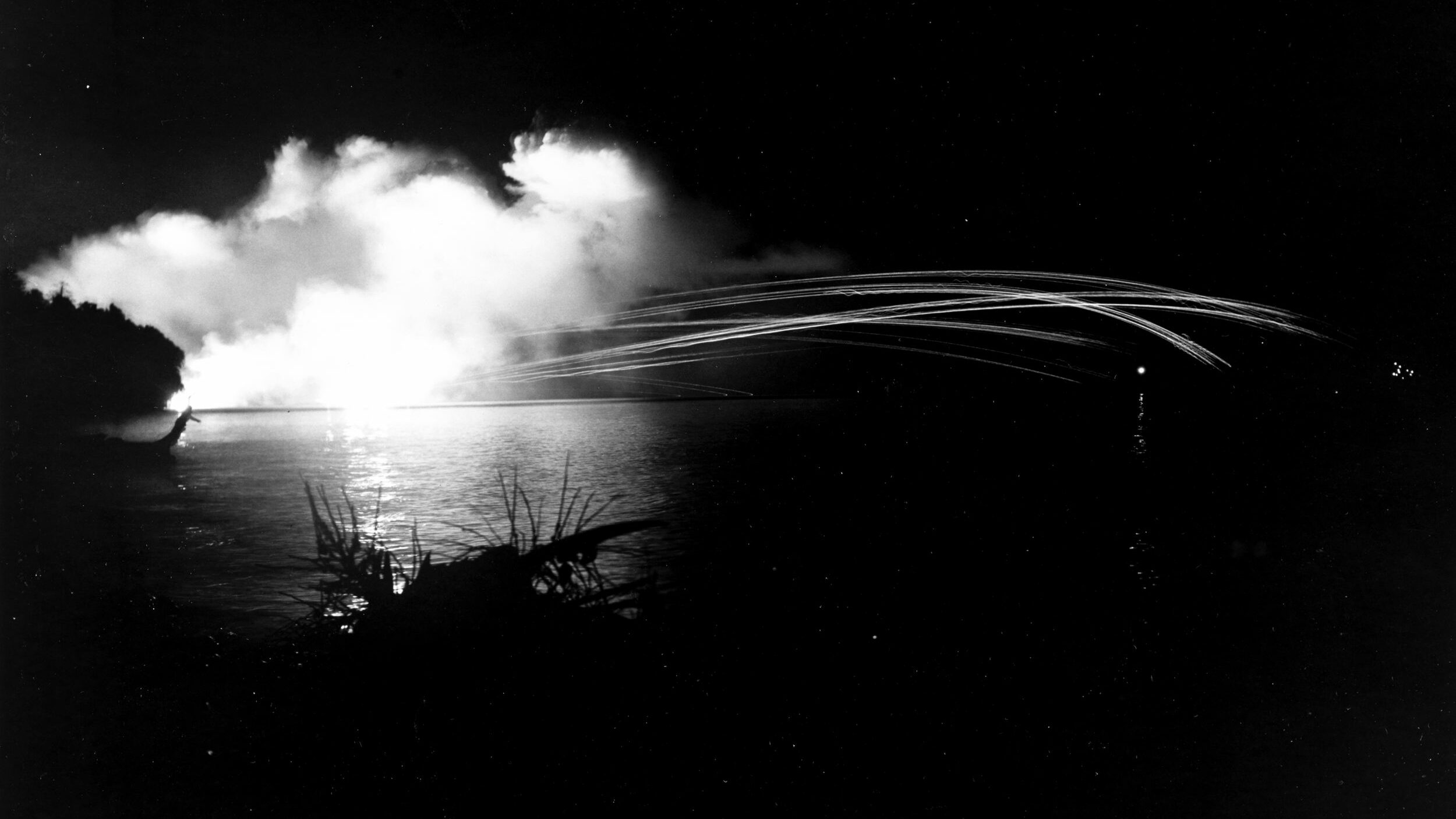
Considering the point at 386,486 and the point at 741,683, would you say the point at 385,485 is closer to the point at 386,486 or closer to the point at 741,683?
the point at 386,486

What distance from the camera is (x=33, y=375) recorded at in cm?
223

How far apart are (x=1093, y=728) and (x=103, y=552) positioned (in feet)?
12.5

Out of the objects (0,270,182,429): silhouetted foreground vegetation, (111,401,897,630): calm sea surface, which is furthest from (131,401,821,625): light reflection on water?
(0,270,182,429): silhouetted foreground vegetation

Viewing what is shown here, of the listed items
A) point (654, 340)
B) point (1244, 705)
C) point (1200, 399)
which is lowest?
point (1244, 705)

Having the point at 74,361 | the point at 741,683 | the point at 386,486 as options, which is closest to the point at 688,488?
the point at 741,683

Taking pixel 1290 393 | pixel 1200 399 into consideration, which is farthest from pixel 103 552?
pixel 1290 393

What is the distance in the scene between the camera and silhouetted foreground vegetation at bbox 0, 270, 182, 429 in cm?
223

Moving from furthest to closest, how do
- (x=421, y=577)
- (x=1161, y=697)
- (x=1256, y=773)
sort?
(x=1161, y=697), (x=1256, y=773), (x=421, y=577)

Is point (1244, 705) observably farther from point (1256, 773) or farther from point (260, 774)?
point (260, 774)

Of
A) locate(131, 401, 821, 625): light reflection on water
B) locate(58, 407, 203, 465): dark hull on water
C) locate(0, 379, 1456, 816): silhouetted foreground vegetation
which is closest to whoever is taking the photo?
locate(0, 379, 1456, 816): silhouetted foreground vegetation

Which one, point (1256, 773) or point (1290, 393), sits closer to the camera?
point (1256, 773)

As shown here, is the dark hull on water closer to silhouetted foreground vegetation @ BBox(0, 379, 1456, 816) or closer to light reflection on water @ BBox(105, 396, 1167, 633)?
light reflection on water @ BBox(105, 396, 1167, 633)

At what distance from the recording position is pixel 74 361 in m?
2.25

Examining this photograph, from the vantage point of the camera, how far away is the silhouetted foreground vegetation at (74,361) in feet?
7.30
